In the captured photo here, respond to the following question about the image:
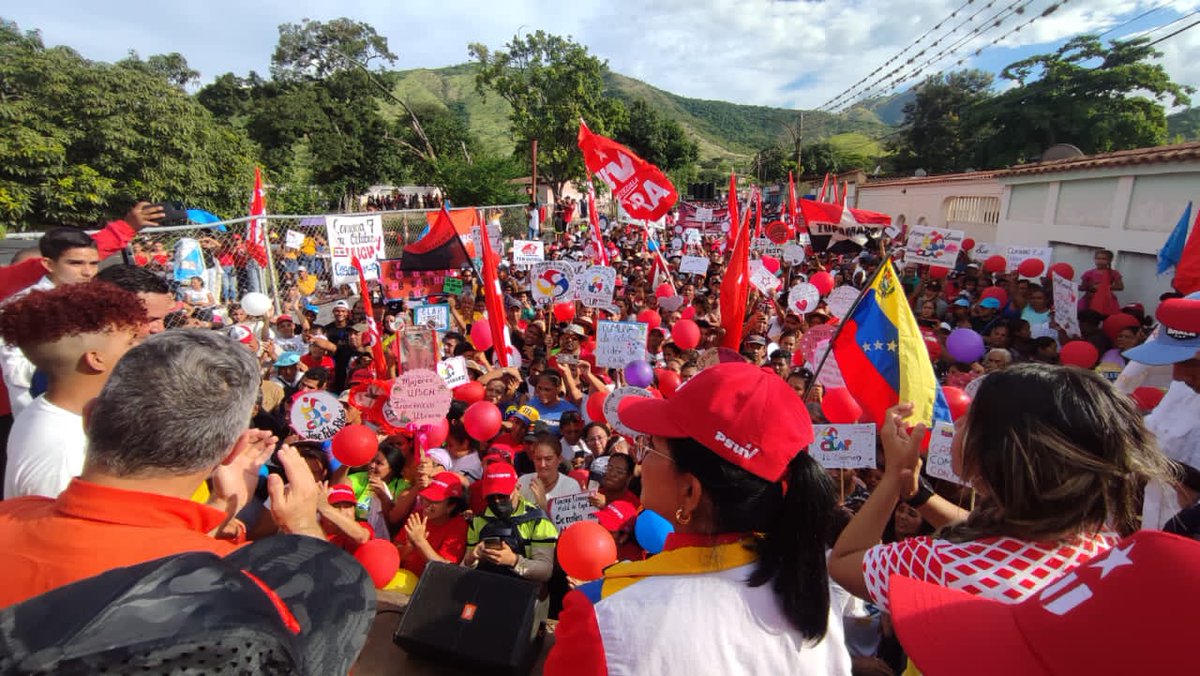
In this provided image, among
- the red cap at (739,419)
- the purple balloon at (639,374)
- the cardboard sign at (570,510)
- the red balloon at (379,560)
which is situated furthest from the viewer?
the purple balloon at (639,374)

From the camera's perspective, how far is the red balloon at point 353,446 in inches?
148

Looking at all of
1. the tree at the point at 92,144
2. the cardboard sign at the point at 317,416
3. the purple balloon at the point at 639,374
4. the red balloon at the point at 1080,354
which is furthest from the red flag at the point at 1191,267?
the tree at the point at 92,144

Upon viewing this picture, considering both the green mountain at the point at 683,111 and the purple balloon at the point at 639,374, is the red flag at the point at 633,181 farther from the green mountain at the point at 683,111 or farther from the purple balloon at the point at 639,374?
the green mountain at the point at 683,111

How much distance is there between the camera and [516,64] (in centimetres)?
3253

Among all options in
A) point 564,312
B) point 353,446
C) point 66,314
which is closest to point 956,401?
point 353,446

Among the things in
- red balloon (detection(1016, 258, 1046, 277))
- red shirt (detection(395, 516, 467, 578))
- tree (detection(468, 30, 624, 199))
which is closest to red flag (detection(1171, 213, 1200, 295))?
red balloon (detection(1016, 258, 1046, 277))

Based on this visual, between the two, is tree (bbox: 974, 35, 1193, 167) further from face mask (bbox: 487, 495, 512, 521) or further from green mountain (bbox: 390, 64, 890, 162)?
green mountain (bbox: 390, 64, 890, 162)

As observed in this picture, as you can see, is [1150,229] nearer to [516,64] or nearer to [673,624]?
[673,624]

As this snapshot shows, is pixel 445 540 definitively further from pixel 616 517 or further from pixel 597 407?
pixel 597 407

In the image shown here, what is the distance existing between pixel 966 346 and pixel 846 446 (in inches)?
139

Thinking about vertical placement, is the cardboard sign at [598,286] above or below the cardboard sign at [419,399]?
above

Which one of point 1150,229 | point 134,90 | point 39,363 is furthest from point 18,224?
point 1150,229

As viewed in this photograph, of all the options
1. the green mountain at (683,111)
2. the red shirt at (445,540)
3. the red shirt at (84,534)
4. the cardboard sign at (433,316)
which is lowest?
the red shirt at (445,540)

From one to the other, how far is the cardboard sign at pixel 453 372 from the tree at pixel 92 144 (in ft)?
56.4
